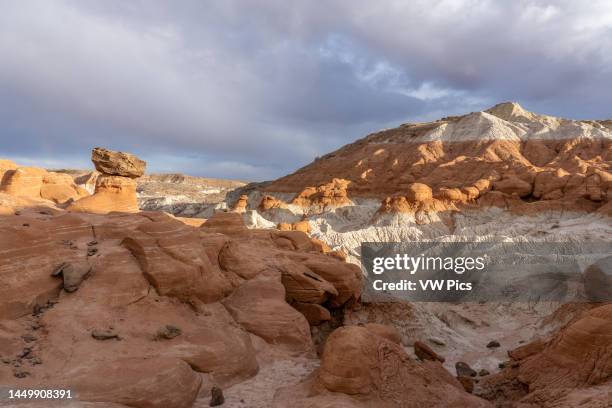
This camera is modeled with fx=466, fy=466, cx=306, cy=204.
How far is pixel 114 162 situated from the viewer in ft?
52.6

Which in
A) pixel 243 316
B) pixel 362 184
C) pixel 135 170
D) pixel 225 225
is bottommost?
pixel 243 316

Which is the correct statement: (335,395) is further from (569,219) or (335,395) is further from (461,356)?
(569,219)

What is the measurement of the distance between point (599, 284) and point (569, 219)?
68.4ft

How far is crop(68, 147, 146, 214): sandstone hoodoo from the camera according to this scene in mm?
15891

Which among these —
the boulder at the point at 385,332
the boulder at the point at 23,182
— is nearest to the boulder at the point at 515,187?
the boulder at the point at 385,332

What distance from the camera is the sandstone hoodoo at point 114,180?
15891mm

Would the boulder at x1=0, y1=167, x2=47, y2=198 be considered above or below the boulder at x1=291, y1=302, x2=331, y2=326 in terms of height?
above

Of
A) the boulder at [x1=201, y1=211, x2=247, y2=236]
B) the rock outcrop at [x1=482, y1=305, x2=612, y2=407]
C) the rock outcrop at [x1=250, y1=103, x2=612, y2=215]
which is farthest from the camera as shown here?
the rock outcrop at [x1=250, y1=103, x2=612, y2=215]

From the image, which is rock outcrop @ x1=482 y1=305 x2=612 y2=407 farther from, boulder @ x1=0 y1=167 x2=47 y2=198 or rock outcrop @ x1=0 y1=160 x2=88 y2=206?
boulder @ x1=0 y1=167 x2=47 y2=198

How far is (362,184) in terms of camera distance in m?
55.5

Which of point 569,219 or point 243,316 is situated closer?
point 243,316

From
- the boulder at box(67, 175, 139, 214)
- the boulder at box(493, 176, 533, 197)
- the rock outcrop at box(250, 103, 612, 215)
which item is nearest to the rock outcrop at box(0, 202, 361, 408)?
the boulder at box(67, 175, 139, 214)

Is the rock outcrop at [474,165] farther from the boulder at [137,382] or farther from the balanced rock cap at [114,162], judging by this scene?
the boulder at [137,382]

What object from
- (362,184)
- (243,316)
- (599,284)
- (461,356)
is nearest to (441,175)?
(362,184)
